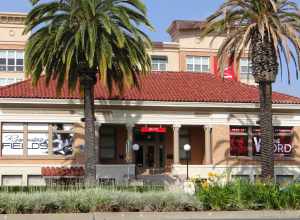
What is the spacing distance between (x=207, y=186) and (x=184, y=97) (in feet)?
70.7

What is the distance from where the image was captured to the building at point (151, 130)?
42.2 metres

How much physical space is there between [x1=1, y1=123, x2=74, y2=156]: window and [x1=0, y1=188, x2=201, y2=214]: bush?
20.0m

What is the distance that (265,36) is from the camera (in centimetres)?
3212

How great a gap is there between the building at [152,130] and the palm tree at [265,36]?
39.0ft

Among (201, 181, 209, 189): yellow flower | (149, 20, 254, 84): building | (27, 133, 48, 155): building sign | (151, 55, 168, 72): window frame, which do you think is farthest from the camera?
(151, 55, 168, 72): window frame

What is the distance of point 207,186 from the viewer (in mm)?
23688

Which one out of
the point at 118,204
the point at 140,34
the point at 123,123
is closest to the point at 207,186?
the point at 118,204

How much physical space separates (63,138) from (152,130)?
6.45 metres

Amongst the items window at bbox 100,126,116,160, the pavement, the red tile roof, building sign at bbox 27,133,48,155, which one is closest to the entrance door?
window at bbox 100,126,116,160

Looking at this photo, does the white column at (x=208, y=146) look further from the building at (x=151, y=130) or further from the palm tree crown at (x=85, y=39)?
the palm tree crown at (x=85, y=39)

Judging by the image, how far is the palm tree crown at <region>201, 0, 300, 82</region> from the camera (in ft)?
104

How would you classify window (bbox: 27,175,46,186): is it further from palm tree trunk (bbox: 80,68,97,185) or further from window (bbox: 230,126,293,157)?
window (bbox: 230,126,293,157)

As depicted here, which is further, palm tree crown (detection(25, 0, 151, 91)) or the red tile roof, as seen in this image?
the red tile roof

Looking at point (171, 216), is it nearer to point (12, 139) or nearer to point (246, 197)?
point (246, 197)
